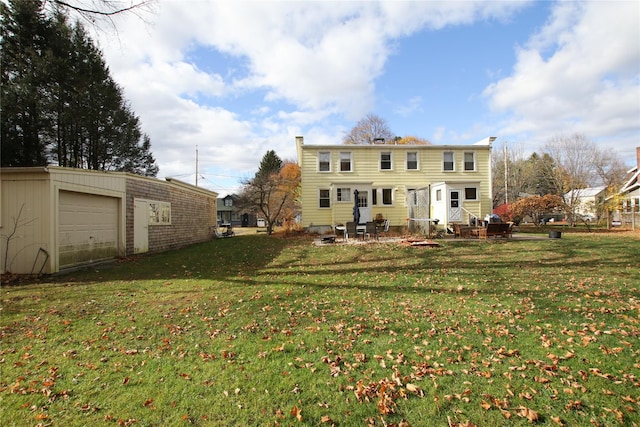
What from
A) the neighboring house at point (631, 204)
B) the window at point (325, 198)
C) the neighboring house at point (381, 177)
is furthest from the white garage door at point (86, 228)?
the neighboring house at point (631, 204)

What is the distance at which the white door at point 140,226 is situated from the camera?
1235 centimetres

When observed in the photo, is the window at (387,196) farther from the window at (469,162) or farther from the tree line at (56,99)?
the tree line at (56,99)

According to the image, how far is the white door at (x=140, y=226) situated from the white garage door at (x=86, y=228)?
76 cm

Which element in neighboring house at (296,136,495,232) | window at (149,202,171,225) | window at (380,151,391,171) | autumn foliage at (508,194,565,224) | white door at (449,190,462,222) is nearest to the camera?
window at (149,202,171,225)

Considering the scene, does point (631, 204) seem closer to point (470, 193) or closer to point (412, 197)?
point (470, 193)

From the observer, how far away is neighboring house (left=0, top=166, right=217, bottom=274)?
858 cm

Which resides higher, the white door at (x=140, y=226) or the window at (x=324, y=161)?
the window at (x=324, y=161)

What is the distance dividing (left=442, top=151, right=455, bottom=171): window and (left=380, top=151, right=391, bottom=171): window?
3.79 m

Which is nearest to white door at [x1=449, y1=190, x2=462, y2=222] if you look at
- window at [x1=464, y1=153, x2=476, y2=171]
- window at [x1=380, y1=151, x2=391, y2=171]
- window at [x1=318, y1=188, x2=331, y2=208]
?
window at [x1=380, y1=151, x2=391, y2=171]

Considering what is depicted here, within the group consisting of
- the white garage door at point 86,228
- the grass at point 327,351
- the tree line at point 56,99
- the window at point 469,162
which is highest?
the tree line at point 56,99

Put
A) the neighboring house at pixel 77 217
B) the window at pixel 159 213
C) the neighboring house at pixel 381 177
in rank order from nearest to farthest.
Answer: the neighboring house at pixel 77 217 → the window at pixel 159 213 → the neighboring house at pixel 381 177

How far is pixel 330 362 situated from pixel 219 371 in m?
1.22

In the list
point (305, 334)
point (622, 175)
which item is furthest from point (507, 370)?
point (622, 175)

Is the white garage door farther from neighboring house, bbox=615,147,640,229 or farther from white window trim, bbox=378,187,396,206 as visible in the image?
neighboring house, bbox=615,147,640,229
